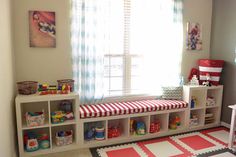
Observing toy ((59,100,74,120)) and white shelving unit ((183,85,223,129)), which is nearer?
toy ((59,100,74,120))

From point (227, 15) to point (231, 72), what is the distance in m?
0.96

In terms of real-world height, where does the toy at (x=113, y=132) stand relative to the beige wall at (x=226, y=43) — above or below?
below

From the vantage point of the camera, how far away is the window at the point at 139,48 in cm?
317

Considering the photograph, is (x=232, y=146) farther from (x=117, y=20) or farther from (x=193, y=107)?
(x=117, y=20)

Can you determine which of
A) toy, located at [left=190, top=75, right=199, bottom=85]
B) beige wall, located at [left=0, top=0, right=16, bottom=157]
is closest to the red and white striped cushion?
toy, located at [left=190, top=75, right=199, bottom=85]

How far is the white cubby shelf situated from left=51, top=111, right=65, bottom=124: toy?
50 mm

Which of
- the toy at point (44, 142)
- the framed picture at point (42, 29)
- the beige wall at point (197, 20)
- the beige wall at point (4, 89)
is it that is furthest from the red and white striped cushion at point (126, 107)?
the framed picture at point (42, 29)

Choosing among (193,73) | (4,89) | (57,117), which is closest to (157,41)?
(193,73)

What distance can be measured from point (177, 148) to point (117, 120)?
978 mm

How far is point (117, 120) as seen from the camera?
326 centimetres

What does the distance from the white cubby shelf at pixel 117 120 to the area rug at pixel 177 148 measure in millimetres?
118

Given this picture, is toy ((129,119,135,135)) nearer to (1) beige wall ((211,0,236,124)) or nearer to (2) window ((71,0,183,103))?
(2) window ((71,0,183,103))

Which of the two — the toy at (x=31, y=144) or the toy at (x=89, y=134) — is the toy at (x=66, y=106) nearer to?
the toy at (x=89, y=134)

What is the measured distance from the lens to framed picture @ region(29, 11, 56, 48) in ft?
8.84
